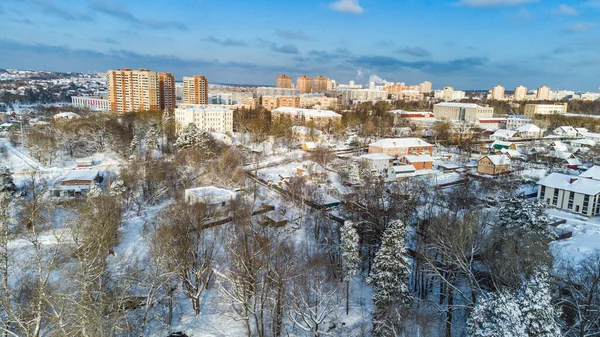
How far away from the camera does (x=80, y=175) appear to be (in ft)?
73.6

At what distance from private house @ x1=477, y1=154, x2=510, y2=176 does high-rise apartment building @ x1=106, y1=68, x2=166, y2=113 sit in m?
41.9

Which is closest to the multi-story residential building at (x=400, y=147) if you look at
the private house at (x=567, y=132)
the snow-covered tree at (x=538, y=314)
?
the private house at (x=567, y=132)

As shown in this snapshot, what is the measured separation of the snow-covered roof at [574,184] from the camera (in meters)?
18.2

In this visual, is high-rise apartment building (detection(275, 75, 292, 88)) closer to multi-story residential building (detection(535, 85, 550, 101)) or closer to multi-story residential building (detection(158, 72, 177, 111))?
multi-story residential building (detection(158, 72, 177, 111))

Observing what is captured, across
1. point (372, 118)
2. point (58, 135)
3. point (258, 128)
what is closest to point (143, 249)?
point (58, 135)

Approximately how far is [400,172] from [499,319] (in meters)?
19.0

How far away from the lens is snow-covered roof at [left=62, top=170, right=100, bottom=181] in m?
22.0

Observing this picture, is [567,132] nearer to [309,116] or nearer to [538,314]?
Result: [309,116]

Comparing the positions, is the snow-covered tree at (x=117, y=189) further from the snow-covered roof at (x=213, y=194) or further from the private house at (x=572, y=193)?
the private house at (x=572, y=193)

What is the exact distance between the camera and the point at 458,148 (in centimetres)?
3775

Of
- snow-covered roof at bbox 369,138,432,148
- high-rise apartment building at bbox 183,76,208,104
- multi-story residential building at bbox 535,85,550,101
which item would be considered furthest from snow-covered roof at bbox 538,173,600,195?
multi-story residential building at bbox 535,85,550,101

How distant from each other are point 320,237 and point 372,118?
3909 cm

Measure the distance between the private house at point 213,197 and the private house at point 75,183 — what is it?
225 inches

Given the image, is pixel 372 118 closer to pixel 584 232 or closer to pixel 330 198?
pixel 330 198
